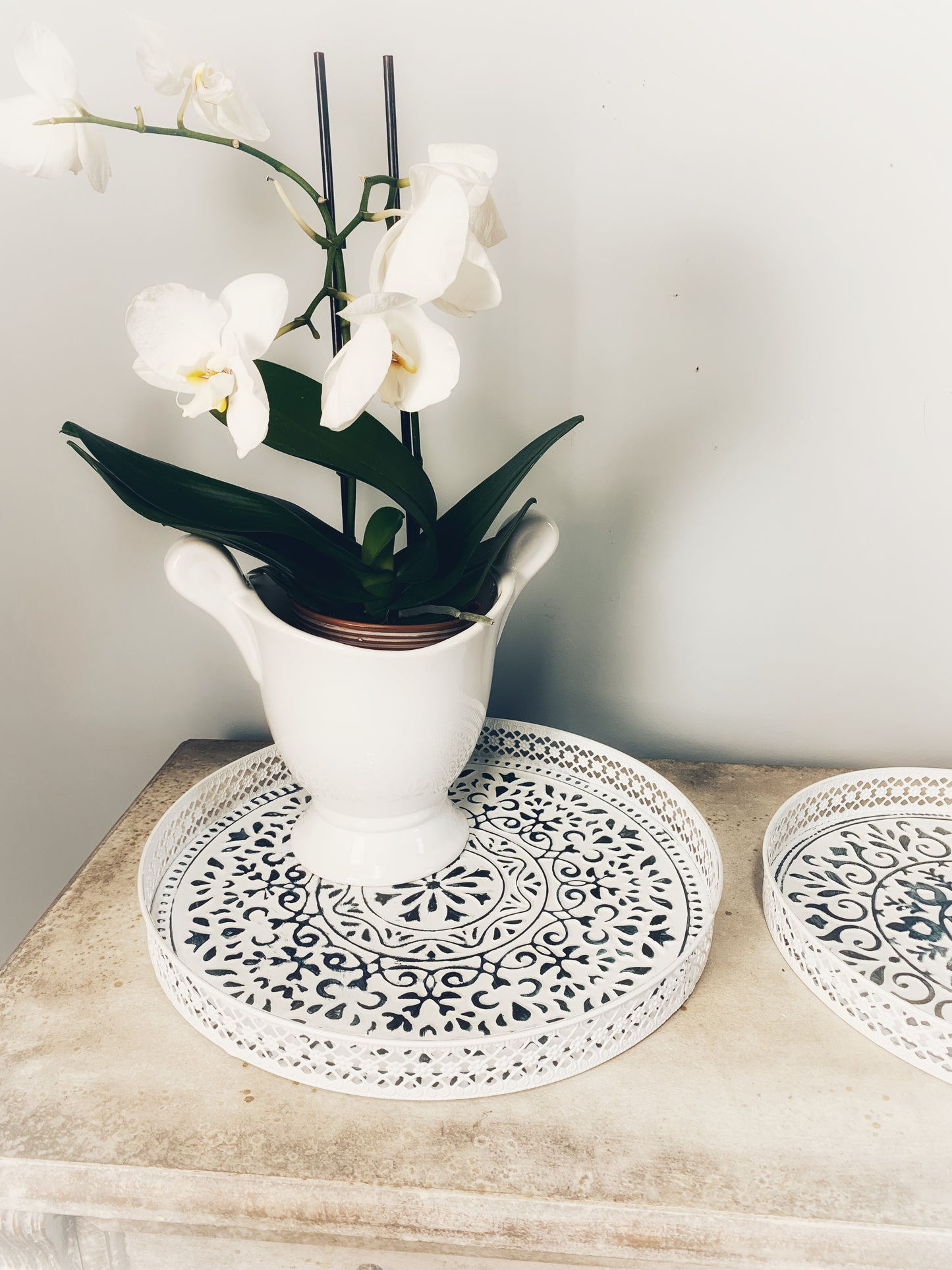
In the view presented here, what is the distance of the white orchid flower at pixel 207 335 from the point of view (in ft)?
1.56

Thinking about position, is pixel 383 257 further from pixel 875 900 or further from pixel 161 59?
pixel 875 900

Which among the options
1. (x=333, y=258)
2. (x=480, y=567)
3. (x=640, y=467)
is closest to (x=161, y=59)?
(x=333, y=258)

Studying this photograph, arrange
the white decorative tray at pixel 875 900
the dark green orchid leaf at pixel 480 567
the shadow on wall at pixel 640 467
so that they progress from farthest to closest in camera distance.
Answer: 1. the shadow on wall at pixel 640 467
2. the dark green orchid leaf at pixel 480 567
3. the white decorative tray at pixel 875 900

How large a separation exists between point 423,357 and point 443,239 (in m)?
0.06

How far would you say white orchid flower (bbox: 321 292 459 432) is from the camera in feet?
1.51

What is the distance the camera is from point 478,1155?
0.46 metres

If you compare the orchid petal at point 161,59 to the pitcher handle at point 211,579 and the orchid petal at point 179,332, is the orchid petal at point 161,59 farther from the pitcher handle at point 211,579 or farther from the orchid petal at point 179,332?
→ the pitcher handle at point 211,579

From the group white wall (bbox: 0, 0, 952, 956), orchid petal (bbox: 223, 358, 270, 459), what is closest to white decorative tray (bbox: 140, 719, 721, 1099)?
white wall (bbox: 0, 0, 952, 956)

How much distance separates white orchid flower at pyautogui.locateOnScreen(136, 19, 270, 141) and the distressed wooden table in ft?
1.76

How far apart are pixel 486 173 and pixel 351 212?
0.93 ft

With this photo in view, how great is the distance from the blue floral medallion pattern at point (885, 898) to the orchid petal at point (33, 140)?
0.66 meters

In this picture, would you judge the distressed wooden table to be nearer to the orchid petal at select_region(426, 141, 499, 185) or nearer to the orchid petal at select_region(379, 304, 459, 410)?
the orchid petal at select_region(379, 304, 459, 410)

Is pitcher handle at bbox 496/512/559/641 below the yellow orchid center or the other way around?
below

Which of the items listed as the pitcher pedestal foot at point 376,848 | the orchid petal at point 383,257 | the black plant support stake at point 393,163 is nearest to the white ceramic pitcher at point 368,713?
the pitcher pedestal foot at point 376,848
